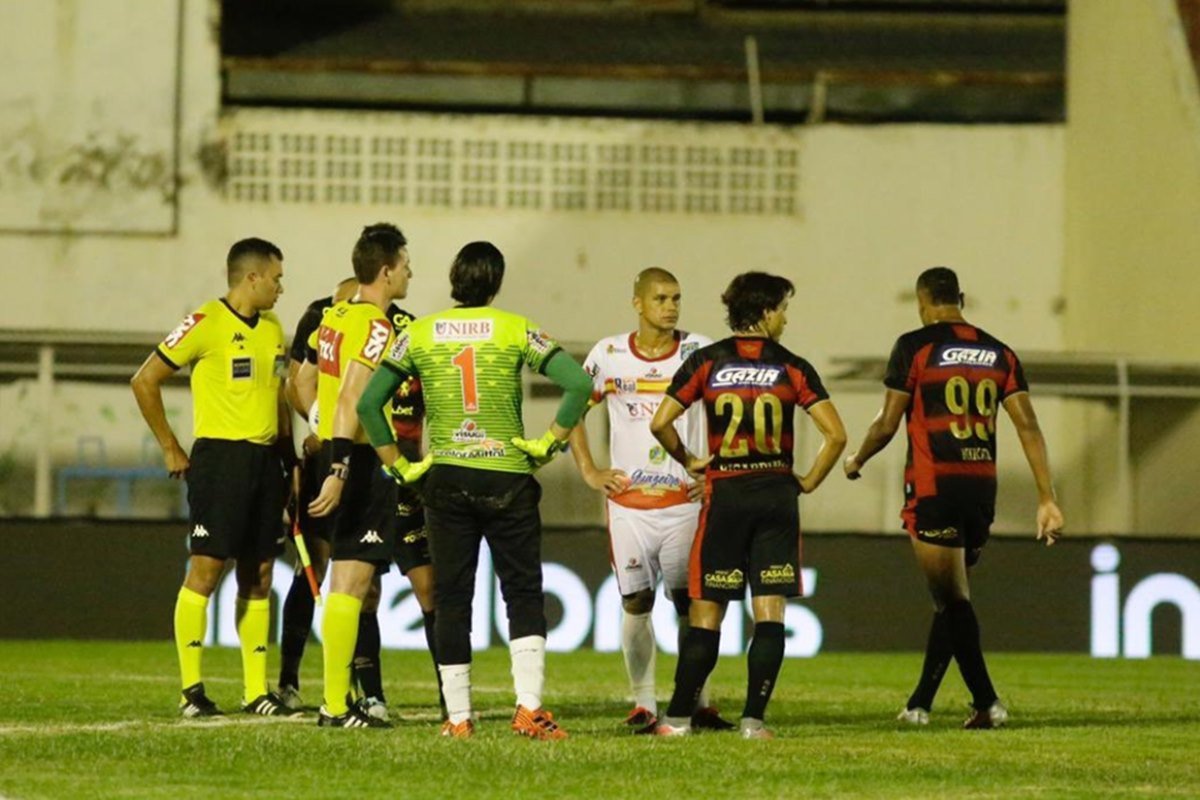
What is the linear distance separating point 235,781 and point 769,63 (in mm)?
18078

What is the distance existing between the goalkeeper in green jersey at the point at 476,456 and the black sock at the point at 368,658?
1.11m

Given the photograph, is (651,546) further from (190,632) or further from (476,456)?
(190,632)

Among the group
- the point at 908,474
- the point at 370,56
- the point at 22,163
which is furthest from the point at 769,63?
the point at 908,474

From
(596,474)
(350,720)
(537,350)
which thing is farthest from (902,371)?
(350,720)

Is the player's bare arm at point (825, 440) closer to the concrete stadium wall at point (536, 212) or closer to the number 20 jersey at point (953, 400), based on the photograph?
the number 20 jersey at point (953, 400)

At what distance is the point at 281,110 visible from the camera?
2395 cm

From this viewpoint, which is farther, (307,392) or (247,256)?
(307,392)

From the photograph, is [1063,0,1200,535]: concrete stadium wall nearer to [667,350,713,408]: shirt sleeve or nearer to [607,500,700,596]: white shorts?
[607,500,700,596]: white shorts

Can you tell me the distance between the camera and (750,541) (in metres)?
10.2

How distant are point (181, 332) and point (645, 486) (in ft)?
7.24

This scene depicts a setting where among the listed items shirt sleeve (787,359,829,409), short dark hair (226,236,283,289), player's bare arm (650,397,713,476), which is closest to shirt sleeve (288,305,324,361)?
short dark hair (226,236,283,289)

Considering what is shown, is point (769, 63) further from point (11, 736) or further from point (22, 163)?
point (11, 736)

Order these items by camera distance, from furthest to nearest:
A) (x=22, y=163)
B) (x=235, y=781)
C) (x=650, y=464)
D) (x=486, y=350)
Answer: (x=22, y=163) → (x=650, y=464) → (x=486, y=350) → (x=235, y=781)

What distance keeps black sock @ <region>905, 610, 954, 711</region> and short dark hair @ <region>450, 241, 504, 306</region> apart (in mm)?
2703
